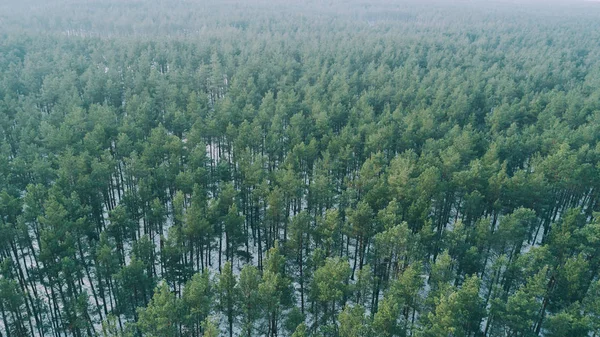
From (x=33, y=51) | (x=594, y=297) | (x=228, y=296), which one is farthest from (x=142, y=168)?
(x=33, y=51)

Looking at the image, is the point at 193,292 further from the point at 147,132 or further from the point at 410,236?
the point at 147,132

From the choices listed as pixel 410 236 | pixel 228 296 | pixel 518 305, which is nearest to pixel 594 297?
pixel 518 305

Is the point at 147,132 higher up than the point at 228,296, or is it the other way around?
the point at 147,132

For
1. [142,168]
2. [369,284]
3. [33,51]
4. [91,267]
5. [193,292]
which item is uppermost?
[33,51]

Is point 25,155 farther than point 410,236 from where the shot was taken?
Yes

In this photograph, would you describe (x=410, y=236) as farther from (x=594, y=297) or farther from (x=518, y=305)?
(x=594, y=297)

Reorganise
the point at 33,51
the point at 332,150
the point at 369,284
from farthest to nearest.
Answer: the point at 33,51 < the point at 332,150 < the point at 369,284

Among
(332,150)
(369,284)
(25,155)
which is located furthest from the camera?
(332,150)
